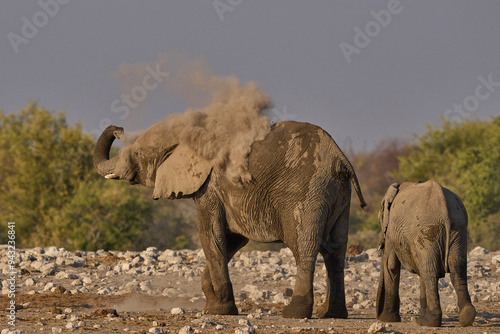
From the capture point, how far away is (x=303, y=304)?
1228 centimetres

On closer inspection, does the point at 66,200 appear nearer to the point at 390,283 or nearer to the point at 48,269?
the point at 48,269

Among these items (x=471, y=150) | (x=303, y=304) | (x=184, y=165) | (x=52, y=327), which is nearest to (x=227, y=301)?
(x=303, y=304)

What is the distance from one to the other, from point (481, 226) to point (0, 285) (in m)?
20.4

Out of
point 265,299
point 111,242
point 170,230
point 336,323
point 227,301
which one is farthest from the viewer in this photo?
point 170,230

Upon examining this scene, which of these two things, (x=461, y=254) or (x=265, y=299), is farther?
(x=265, y=299)

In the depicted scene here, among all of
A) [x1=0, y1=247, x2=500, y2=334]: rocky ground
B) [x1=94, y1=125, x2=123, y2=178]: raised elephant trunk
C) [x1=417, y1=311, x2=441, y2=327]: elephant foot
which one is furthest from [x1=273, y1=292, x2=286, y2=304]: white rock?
[x1=417, y1=311, x2=441, y2=327]: elephant foot

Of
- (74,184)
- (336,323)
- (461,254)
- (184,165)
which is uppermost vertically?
(74,184)

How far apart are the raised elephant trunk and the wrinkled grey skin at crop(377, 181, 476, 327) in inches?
179

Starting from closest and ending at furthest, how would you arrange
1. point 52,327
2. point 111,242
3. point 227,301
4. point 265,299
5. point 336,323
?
1. point 52,327
2. point 336,323
3. point 227,301
4. point 265,299
5. point 111,242

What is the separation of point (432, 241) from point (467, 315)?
104cm

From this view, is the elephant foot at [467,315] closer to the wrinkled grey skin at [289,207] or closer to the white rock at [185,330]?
the wrinkled grey skin at [289,207]

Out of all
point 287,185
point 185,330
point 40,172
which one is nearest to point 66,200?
point 40,172

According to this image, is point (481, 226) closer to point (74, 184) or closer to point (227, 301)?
point (74, 184)

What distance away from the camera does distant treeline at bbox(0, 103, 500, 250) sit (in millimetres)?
31953
